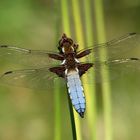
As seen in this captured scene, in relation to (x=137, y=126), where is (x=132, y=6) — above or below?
above

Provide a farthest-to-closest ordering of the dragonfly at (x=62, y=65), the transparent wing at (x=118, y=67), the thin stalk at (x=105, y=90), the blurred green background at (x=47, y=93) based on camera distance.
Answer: the blurred green background at (x=47, y=93), the transparent wing at (x=118, y=67), the dragonfly at (x=62, y=65), the thin stalk at (x=105, y=90)

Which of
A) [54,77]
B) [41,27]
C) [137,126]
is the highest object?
[41,27]

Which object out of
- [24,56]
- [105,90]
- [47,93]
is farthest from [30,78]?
[47,93]

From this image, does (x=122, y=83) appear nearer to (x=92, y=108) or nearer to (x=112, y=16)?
(x=112, y=16)

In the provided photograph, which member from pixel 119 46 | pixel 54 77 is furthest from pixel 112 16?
pixel 54 77

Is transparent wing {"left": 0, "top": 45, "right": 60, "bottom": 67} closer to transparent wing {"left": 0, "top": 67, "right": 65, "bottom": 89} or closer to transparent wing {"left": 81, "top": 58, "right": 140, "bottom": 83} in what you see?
transparent wing {"left": 0, "top": 67, "right": 65, "bottom": 89}

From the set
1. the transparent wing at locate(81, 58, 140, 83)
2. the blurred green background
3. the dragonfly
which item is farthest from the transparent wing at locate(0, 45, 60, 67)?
the blurred green background

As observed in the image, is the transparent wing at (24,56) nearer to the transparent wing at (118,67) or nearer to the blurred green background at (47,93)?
the transparent wing at (118,67)

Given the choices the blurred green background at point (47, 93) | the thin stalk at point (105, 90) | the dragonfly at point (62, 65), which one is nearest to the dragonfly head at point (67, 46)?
the dragonfly at point (62, 65)
